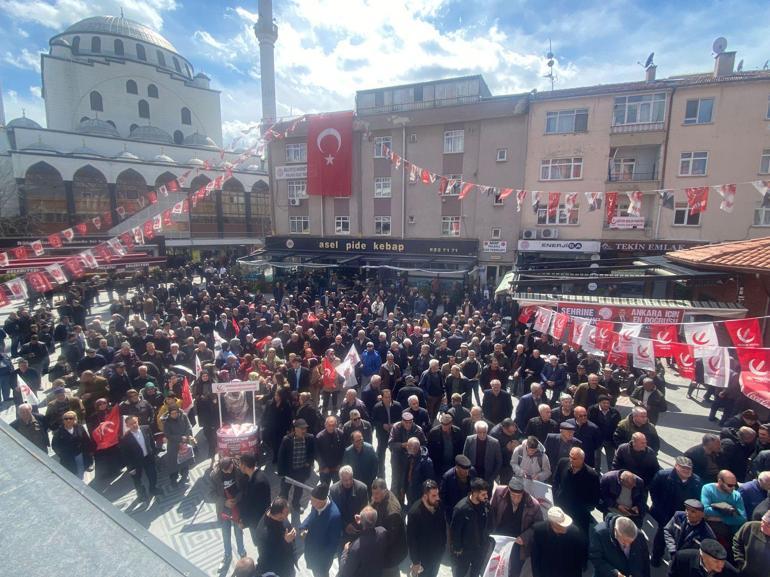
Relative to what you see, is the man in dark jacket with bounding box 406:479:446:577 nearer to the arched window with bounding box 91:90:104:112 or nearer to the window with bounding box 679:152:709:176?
the window with bounding box 679:152:709:176

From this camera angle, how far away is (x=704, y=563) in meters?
3.47

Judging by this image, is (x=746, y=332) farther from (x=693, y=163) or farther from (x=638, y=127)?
(x=638, y=127)

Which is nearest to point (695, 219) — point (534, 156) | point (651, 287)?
point (534, 156)

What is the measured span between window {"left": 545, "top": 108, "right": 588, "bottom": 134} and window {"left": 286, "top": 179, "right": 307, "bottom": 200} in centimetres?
1590

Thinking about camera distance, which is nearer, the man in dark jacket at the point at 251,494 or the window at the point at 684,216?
the man in dark jacket at the point at 251,494

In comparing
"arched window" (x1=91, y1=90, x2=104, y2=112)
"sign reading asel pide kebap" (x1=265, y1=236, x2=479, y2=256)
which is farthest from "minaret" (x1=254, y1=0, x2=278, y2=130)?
"arched window" (x1=91, y1=90, x2=104, y2=112)

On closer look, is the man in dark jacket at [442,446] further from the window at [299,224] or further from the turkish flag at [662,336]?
the window at [299,224]

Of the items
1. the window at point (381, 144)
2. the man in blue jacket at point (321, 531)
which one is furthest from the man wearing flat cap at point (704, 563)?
the window at point (381, 144)

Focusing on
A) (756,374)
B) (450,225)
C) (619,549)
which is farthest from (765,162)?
(619,549)

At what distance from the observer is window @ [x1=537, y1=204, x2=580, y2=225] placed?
20.9 m

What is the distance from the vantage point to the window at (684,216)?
1936cm

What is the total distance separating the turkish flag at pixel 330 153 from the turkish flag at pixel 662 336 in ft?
66.8

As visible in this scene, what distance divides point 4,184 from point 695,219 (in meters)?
52.1

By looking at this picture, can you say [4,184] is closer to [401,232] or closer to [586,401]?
[401,232]
